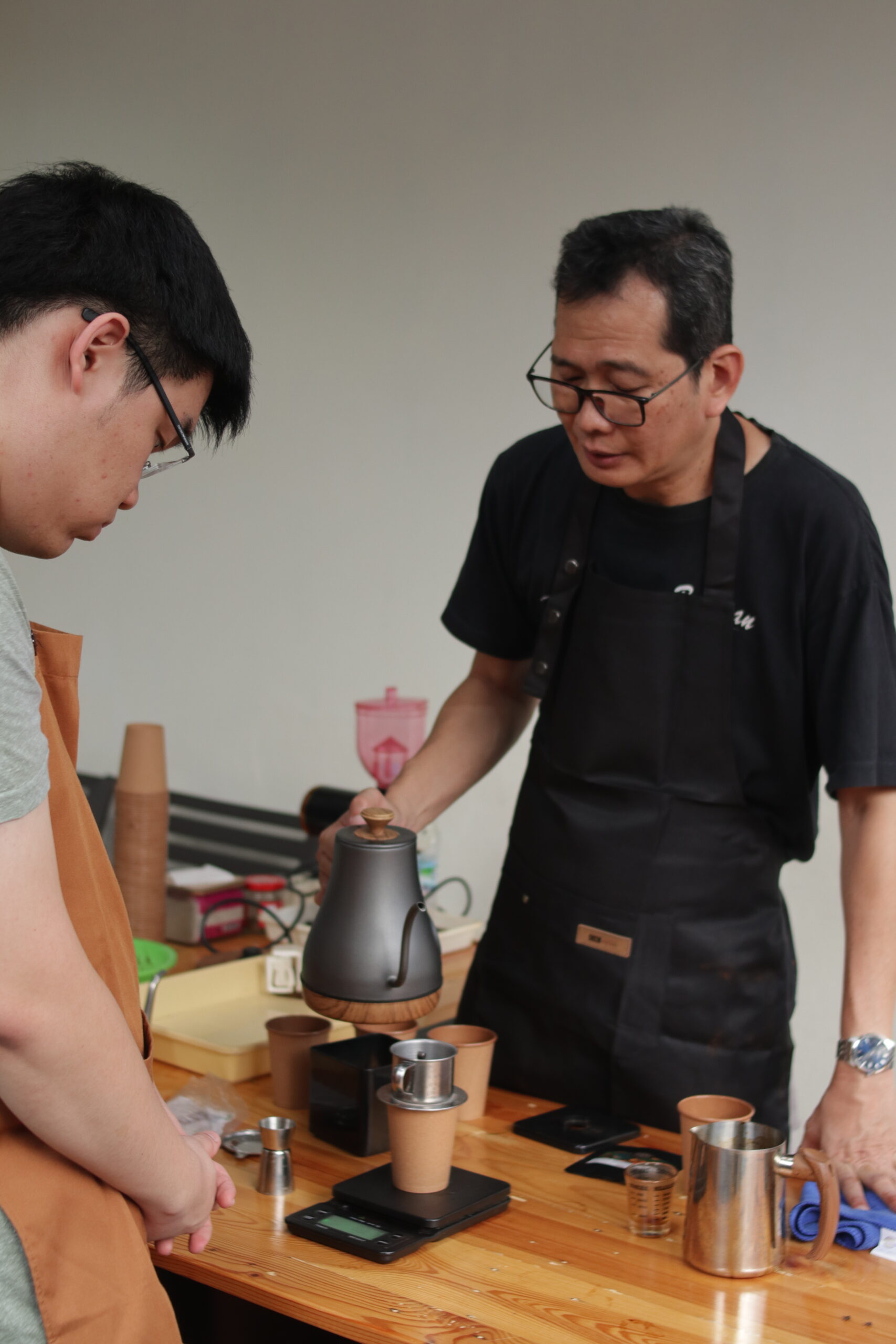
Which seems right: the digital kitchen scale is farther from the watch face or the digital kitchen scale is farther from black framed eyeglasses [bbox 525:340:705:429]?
black framed eyeglasses [bbox 525:340:705:429]

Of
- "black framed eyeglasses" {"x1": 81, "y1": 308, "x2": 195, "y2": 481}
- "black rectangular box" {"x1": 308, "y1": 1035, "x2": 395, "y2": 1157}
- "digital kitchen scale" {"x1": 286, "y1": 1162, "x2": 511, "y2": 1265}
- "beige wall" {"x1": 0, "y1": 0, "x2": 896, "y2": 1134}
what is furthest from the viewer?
"beige wall" {"x1": 0, "y1": 0, "x2": 896, "y2": 1134}

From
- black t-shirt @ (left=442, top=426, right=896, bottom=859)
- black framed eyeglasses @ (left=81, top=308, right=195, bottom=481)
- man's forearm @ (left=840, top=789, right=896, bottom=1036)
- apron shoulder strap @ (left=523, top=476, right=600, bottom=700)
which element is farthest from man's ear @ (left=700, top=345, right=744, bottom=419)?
black framed eyeglasses @ (left=81, top=308, right=195, bottom=481)

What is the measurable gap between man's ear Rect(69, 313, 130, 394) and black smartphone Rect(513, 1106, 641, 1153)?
42.2 inches

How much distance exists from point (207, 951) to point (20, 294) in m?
1.88

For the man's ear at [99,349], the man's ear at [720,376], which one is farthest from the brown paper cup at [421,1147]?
the man's ear at [720,376]

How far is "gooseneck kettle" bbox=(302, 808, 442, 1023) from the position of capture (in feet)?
4.46

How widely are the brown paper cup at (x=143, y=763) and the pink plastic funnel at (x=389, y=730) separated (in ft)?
1.77

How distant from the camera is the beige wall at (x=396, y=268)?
2.53 m

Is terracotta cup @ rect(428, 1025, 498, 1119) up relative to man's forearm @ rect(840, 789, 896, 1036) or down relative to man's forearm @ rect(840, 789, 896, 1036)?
down

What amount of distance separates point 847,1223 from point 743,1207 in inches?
6.4

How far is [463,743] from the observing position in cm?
196

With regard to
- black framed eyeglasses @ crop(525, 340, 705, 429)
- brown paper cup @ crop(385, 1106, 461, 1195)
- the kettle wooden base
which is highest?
black framed eyeglasses @ crop(525, 340, 705, 429)

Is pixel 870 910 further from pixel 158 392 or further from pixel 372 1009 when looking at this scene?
pixel 158 392

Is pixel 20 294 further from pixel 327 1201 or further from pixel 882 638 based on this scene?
pixel 882 638
